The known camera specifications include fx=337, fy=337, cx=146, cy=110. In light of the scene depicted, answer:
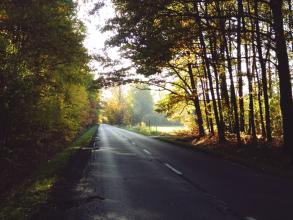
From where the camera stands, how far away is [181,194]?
7.83 m

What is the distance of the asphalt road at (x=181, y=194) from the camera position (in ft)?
20.4

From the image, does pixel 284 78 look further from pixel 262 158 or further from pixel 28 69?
pixel 28 69

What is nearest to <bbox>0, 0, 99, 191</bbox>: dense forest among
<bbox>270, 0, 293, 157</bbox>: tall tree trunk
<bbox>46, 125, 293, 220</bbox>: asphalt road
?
<bbox>46, 125, 293, 220</bbox>: asphalt road

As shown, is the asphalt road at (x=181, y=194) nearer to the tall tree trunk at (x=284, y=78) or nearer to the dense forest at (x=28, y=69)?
the tall tree trunk at (x=284, y=78)

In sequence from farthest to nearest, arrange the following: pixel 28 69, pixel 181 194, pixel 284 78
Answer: pixel 28 69
pixel 284 78
pixel 181 194

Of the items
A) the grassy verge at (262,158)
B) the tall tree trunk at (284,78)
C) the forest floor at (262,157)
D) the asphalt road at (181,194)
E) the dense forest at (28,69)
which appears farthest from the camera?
the tall tree trunk at (284,78)

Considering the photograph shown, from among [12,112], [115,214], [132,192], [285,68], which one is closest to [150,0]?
[285,68]

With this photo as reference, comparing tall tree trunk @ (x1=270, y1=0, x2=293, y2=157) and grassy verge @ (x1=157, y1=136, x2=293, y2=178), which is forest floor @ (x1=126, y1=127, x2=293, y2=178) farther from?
tall tree trunk @ (x1=270, y1=0, x2=293, y2=157)

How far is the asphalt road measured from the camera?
623cm

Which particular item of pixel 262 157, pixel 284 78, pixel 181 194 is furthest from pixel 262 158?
pixel 181 194

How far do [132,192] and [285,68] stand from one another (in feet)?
26.7

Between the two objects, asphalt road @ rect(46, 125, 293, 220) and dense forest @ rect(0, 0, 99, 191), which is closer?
asphalt road @ rect(46, 125, 293, 220)

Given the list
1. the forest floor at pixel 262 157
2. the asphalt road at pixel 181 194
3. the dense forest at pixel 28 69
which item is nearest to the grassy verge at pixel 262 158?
the forest floor at pixel 262 157

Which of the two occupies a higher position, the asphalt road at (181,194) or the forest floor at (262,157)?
the forest floor at (262,157)
